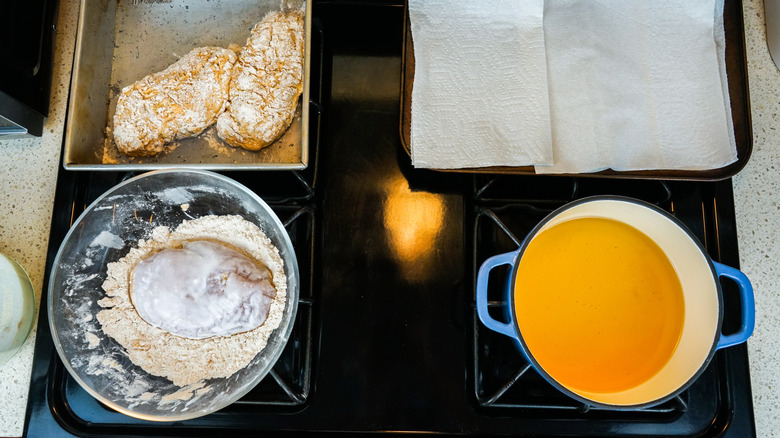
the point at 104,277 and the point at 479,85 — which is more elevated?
the point at 479,85

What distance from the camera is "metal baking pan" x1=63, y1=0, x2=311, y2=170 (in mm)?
766

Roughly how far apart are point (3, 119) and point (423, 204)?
0.66 meters

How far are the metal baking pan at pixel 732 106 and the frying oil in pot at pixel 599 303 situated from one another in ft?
0.35

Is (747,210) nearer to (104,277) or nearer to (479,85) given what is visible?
(479,85)

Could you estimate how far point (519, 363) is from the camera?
76 centimetres

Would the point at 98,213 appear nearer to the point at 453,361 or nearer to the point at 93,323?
the point at 93,323

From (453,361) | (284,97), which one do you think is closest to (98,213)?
(284,97)

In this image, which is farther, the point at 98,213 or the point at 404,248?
the point at 404,248

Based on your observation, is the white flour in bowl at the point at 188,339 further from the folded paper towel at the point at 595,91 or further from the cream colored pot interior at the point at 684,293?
the cream colored pot interior at the point at 684,293

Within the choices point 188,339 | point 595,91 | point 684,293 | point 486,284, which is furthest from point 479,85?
point 188,339

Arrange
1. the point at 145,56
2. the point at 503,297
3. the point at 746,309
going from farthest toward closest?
the point at 145,56 < the point at 503,297 < the point at 746,309

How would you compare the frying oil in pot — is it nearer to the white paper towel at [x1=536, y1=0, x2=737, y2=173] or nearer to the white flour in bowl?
the white paper towel at [x1=536, y1=0, x2=737, y2=173]

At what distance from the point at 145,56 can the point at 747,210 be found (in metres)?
1.07

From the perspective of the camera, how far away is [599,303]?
2.28 ft
